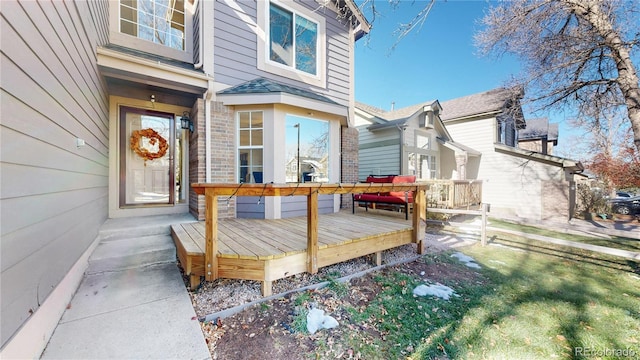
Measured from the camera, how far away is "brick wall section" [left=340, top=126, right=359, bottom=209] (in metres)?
6.39

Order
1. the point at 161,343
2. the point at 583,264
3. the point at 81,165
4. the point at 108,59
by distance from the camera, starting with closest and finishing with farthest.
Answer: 1. the point at 161,343
2. the point at 81,165
3. the point at 108,59
4. the point at 583,264

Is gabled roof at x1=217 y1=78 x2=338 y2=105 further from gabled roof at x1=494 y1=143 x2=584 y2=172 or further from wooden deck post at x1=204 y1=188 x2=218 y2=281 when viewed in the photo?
gabled roof at x1=494 y1=143 x2=584 y2=172

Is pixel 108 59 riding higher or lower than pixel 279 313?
higher

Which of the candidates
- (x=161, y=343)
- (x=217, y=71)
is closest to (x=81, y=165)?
(x=161, y=343)

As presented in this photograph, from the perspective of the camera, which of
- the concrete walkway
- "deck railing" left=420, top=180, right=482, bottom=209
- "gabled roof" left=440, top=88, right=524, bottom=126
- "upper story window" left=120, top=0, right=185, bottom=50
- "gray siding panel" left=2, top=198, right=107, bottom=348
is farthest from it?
"gabled roof" left=440, top=88, right=524, bottom=126

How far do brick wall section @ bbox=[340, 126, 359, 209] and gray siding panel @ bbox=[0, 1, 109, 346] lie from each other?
5.00 meters

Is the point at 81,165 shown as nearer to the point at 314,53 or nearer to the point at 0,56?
the point at 0,56

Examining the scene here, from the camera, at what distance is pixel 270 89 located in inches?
186

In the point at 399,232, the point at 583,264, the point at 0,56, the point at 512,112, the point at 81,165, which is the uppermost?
the point at 512,112

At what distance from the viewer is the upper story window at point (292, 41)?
5.31 metres

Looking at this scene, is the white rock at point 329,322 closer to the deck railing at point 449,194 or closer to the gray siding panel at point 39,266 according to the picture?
the gray siding panel at point 39,266

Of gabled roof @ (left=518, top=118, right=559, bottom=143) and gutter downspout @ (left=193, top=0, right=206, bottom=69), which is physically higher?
gabled roof @ (left=518, top=118, right=559, bottom=143)

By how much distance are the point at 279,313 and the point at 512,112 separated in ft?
24.6

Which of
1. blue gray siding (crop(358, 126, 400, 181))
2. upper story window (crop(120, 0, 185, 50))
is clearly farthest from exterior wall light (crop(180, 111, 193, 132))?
blue gray siding (crop(358, 126, 400, 181))
